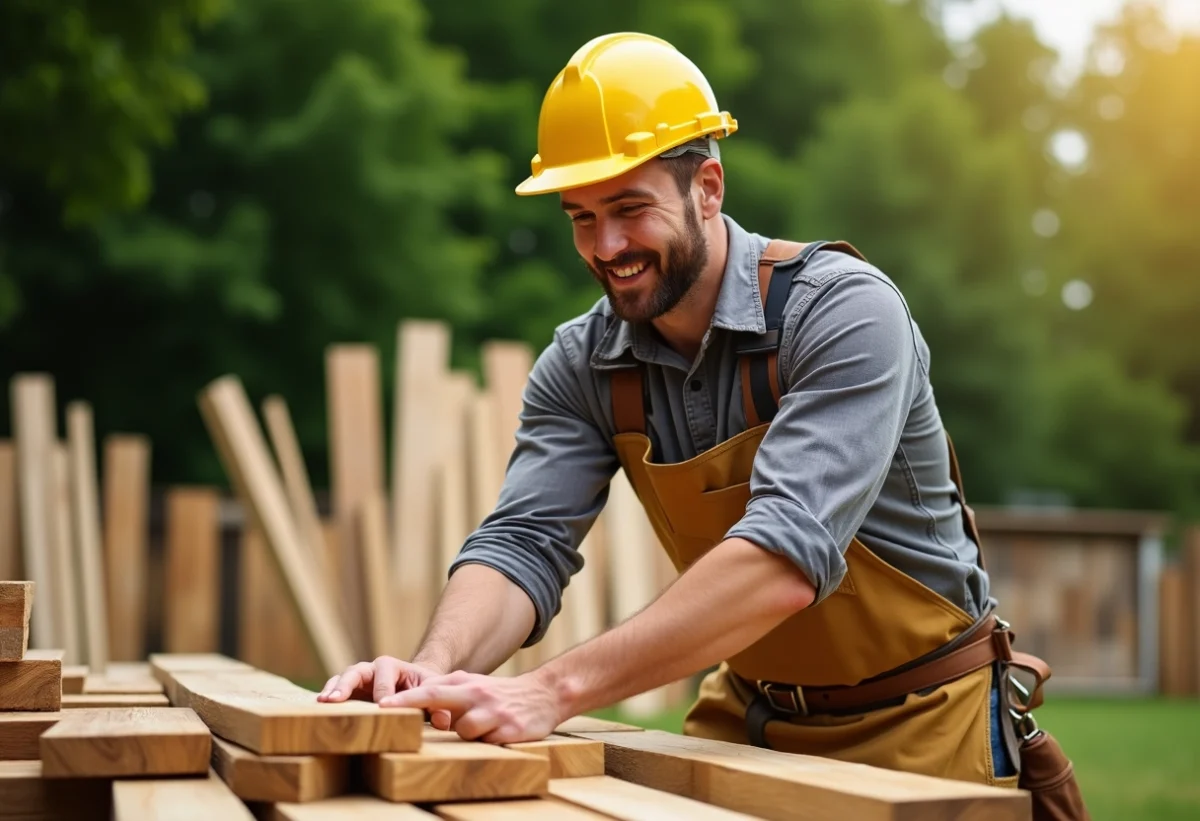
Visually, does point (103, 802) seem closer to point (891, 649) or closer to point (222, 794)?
point (222, 794)

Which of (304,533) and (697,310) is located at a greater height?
(697,310)

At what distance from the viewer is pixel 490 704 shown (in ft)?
7.47

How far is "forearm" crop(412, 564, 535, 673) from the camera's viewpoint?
2820 mm

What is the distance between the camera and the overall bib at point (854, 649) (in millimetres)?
2758

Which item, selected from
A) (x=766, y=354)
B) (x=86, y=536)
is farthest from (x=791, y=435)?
(x=86, y=536)

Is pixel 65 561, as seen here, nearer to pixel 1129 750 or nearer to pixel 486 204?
pixel 1129 750

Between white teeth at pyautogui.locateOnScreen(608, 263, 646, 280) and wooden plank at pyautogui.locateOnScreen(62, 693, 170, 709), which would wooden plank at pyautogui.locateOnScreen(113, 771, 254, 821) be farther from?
white teeth at pyautogui.locateOnScreen(608, 263, 646, 280)

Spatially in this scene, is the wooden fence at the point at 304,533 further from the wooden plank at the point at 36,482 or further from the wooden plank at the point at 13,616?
the wooden plank at the point at 13,616

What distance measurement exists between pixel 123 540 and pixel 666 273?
23.2 feet

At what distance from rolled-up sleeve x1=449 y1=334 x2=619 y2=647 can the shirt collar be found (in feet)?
0.40

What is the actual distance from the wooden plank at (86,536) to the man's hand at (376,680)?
4.66 meters

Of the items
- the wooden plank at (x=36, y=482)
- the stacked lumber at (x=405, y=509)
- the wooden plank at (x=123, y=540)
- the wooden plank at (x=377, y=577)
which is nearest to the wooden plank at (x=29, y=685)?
the stacked lumber at (x=405, y=509)

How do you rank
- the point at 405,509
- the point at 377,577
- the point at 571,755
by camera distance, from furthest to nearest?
the point at 405,509 → the point at 377,577 → the point at 571,755

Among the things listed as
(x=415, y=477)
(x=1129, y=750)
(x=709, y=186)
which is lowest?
(x=1129, y=750)
